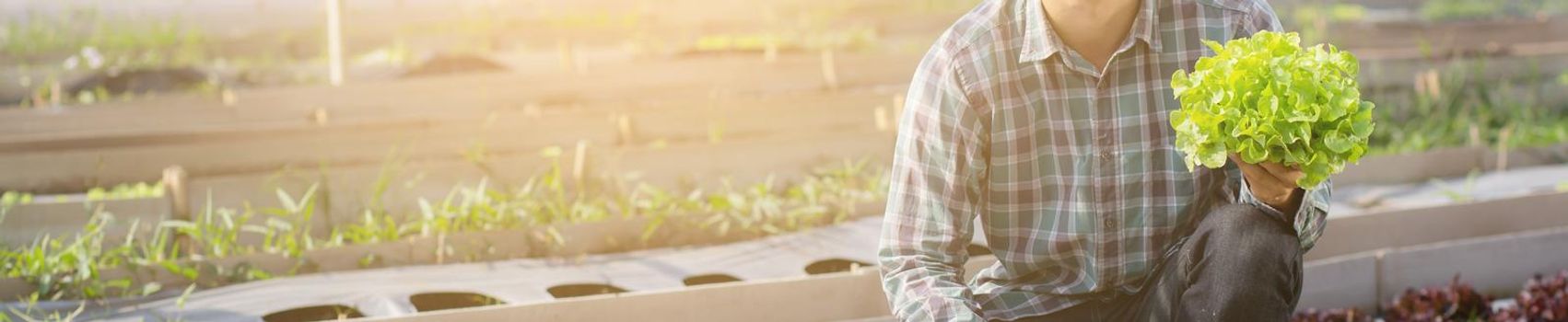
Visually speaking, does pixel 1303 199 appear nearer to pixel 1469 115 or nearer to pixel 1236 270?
pixel 1236 270

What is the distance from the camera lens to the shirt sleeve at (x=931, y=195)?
203 cm

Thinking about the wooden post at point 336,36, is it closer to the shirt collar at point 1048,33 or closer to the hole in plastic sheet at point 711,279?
the hole in plastic sheet at point 711,279

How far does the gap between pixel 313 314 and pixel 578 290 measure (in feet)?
1.98

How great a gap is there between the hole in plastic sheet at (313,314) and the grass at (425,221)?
0.91ft

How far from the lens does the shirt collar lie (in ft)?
6.72

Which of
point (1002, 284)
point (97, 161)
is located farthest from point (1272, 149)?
point (97, 161)

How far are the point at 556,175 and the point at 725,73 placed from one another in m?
2.85

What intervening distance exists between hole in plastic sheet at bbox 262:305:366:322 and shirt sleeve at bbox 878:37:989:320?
1.71 m

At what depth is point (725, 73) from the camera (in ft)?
23.7

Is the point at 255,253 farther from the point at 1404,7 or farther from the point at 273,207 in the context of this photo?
the point at 1404,7

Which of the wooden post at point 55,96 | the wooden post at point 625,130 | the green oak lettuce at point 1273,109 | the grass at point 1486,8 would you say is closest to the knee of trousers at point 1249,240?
the green oak lettuce at point 1273,109

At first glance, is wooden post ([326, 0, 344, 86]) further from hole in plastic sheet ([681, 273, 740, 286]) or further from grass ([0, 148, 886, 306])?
hole in plastic sheet ([681, 273, 740, 286])

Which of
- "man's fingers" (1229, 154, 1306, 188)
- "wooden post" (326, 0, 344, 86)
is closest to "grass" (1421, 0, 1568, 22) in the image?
"wooden post" (326, 0, 344, 86)

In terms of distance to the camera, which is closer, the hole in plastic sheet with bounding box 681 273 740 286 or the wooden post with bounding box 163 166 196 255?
the hole in plastic sheet with bounding box 681 273 740 286
